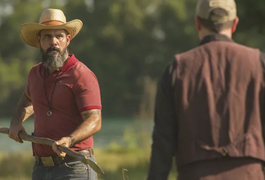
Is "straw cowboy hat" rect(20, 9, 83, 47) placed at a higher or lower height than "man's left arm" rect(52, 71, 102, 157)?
higher

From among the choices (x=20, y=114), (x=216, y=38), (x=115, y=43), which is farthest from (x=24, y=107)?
(x=115, y=43)

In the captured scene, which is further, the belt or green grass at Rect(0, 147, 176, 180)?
green grass at Rect(0, 147, 176, 180)

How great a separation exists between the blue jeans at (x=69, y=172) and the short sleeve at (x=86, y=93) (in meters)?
0.41

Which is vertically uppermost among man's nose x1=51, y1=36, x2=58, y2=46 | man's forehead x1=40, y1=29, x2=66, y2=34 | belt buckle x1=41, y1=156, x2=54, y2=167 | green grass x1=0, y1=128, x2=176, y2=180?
man's forehead x1=40, y1=29, x2=66, y2=34

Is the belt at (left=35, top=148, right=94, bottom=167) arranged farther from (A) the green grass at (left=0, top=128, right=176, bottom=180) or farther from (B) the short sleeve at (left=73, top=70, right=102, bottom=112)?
(A) the green grass at (left=0, top=128, right=176, bottom=180)

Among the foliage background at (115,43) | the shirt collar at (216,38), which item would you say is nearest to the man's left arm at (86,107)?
the shirt collar at (216,38)

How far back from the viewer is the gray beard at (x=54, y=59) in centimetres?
634

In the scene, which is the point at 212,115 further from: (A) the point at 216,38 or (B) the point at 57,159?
(B) the point at 57,159

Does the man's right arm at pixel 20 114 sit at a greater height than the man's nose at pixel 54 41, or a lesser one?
lesser

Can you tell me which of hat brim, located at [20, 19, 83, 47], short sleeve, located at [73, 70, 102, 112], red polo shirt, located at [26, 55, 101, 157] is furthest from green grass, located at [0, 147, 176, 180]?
short sleeve, located at [73, 70, 102, 112]

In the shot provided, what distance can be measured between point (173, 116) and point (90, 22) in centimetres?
6883

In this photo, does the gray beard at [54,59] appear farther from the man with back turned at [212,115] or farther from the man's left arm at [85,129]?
the man with back turned at [212,115]

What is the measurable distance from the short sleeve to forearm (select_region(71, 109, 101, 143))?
0.14 feet

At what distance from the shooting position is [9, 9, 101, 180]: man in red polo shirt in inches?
238
